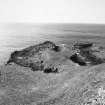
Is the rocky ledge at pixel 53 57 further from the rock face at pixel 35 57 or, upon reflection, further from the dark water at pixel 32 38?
the dark water at pixel 32 38

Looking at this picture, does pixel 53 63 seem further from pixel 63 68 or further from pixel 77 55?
pixel 77 55

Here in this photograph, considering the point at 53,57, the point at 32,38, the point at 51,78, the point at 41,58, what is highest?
the point at 53,57

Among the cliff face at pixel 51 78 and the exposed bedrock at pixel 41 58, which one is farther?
the exposed bedrock at pixel 41 58

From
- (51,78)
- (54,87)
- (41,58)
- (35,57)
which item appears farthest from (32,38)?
(54,87)

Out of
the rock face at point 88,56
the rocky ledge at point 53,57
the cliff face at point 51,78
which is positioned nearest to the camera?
the cliff face at point 51,78

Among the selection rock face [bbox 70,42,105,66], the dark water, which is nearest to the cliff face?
rock face [bbox 70,42,105,66]

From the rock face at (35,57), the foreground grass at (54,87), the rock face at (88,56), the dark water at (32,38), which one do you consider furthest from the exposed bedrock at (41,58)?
the dark water at (32,38)

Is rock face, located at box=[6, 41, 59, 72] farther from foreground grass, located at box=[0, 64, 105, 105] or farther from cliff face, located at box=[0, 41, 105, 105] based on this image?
foreground grass, located at box=[0, 64, 105, 105]

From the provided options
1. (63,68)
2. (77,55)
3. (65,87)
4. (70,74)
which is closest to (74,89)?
(65,87)

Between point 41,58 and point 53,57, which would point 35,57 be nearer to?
point 41,58
